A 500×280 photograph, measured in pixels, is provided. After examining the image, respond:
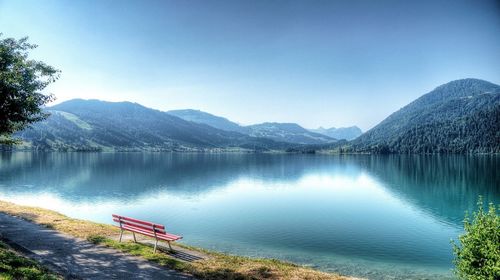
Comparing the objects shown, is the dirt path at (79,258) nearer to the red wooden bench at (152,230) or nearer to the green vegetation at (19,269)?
the green vegetation at (19,269)

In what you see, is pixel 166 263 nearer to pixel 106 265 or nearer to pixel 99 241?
pixel 106 265

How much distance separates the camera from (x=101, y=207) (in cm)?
5916

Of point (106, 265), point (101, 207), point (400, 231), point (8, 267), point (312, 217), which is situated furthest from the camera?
point (101, 207)

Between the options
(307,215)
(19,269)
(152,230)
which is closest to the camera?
(19,269)

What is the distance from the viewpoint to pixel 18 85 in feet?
84.2

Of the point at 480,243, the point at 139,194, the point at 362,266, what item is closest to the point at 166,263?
the point at 480,243

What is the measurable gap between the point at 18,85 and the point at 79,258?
45.7ft

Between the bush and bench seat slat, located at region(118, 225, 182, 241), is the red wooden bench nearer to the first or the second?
bench seat slat, located at region(118, 225, 182, 241)

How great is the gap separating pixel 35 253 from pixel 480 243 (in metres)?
23.9

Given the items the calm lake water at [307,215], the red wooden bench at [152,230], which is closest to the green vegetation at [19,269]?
the red wooden bench at [152,230]

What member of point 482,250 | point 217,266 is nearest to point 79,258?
point 217,266

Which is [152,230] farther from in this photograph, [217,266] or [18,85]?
[18,85]

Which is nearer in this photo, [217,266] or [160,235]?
[217,266]

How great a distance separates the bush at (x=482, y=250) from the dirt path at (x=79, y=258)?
13.5 m
